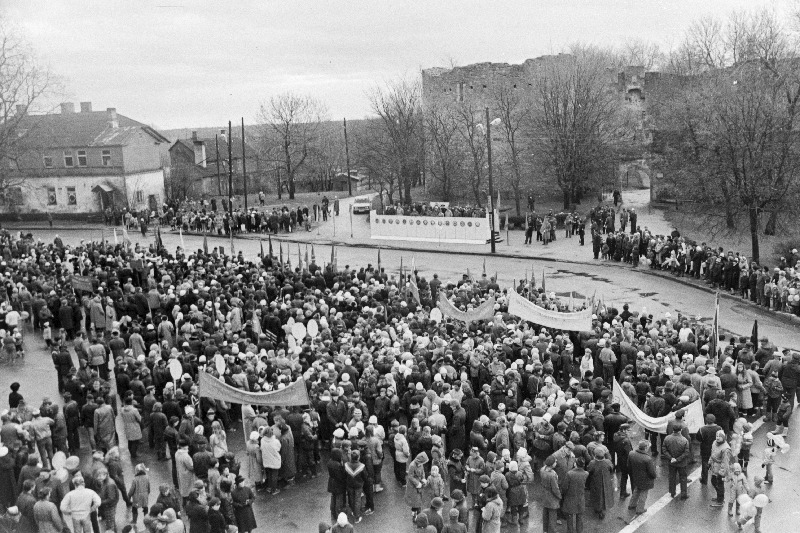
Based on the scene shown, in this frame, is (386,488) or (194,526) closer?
(194,526)

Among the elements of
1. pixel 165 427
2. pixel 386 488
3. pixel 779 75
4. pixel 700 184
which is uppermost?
pixel 779 75

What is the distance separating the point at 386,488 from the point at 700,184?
27.5m

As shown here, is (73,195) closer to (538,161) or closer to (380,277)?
(538,161)

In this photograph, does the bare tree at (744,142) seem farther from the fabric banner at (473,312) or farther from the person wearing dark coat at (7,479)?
the person wearing dark coat at (7,479)

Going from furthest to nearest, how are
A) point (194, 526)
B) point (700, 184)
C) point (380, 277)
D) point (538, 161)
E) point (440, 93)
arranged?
point (440, 93) < point (538, 161) < point (700, 184) < point (380, 277) < point (194, 526)

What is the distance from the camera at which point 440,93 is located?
2660 inches

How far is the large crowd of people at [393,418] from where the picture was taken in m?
11.8

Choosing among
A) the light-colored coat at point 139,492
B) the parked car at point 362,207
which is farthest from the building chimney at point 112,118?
the light-colored coat at point 139,492

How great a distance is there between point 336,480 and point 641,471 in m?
4.65

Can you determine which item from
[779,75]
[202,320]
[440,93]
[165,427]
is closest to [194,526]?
[165,427]

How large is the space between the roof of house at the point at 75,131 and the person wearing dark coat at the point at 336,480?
4915 cm

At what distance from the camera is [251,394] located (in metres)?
14.4

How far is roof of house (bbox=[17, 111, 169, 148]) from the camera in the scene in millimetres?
56812

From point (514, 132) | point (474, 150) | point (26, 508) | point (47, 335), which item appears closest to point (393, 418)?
point (26, 508)
